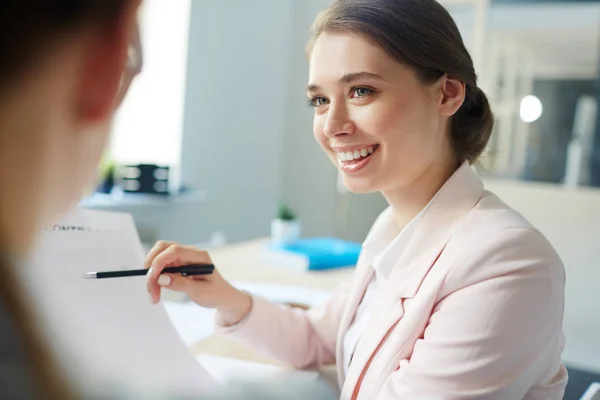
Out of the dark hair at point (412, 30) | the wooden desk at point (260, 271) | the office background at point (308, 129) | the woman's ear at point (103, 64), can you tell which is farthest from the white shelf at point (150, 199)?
the woman's ear at point (103, 64)

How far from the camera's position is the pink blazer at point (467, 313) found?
0.64 m

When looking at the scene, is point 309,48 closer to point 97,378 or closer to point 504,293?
point 504,293

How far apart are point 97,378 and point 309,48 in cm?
74

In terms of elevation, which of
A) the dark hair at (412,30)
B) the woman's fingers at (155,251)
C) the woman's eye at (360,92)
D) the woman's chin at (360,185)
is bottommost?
the woman's fingers at (155,251)

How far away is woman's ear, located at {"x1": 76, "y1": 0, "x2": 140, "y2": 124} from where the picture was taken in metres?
0.21

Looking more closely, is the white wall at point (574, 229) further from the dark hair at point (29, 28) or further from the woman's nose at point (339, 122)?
the dark hair at point (29, 28)

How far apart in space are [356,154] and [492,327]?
0.31 metres

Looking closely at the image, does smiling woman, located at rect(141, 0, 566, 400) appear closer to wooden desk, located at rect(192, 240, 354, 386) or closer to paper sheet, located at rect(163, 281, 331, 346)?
paper sheet, located at rect(163, 281, 331, 346)

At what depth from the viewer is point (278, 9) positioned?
321cm

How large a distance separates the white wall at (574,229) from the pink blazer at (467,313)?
4.96ft

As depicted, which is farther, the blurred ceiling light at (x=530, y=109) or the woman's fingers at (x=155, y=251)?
the blurred ceiling light at (x=530, y=109)

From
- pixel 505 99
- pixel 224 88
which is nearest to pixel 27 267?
pixel 505 99

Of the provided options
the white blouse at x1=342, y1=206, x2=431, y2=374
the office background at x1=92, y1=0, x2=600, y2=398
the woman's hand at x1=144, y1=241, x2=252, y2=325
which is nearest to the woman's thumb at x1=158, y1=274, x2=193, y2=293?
the woman's hand at x1=144, y1=241, x2=252, y2=325

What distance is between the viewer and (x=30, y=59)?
0.63 feet
